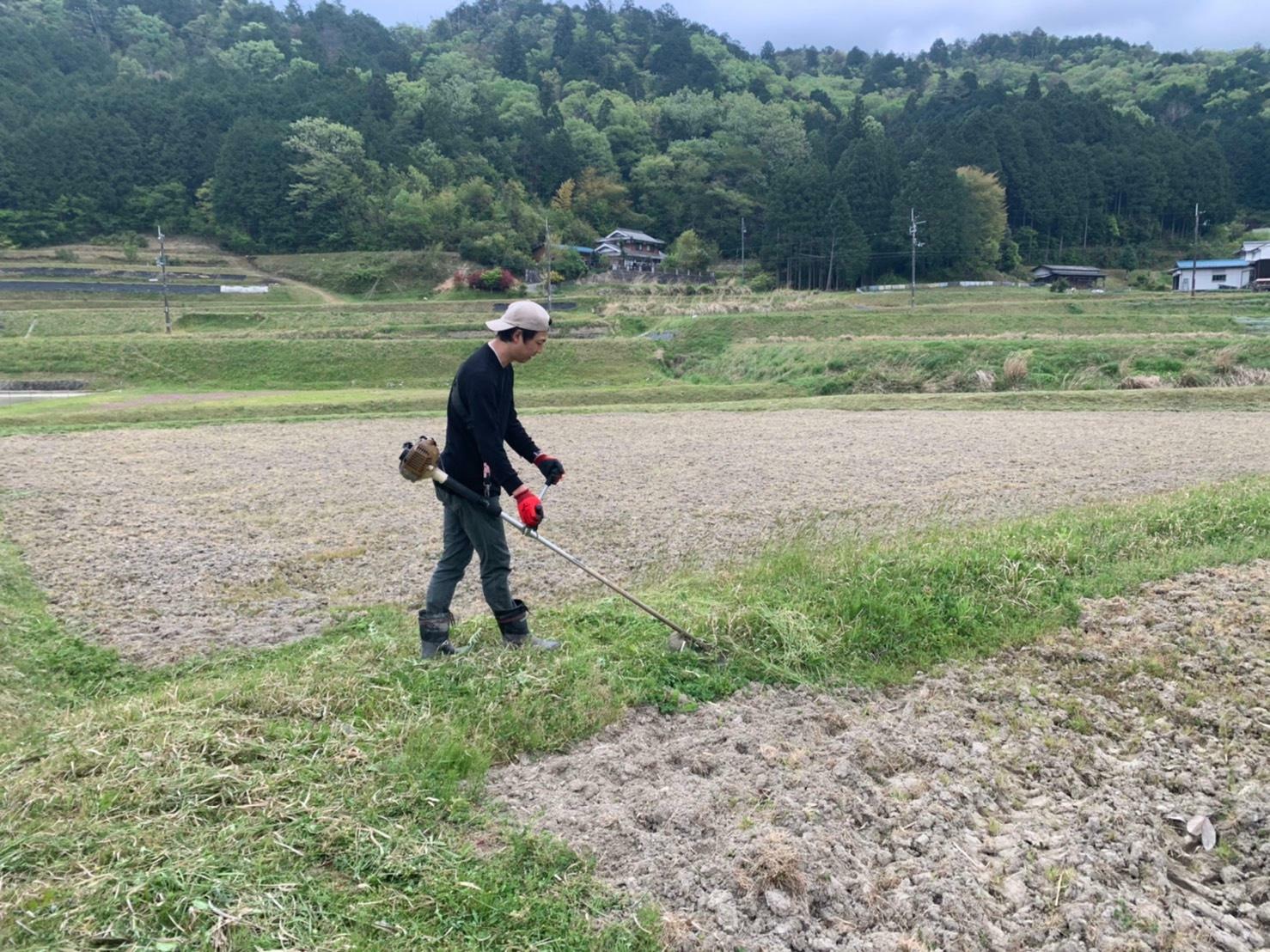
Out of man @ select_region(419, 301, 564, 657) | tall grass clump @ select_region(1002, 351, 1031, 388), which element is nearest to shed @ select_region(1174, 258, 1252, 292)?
tall grass clump @ select_region(1002, 351, 1031, 388)

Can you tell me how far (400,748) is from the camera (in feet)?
12.1

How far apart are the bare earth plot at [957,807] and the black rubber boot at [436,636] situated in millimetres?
1230

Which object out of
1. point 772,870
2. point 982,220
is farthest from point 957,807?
point 982,220

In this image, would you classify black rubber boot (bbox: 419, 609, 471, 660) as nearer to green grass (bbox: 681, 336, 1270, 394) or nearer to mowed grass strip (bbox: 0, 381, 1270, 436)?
mowed grass strip (bbox: 0, 381, 1270, 436)

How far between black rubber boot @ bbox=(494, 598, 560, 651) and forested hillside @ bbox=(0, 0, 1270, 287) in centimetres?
5977

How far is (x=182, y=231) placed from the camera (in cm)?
7094

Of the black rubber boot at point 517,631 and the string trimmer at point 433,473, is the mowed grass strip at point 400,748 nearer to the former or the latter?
the black rubber boot at point 517,631

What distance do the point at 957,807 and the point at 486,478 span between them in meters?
3.10

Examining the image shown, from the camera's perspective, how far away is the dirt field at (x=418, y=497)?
693cm

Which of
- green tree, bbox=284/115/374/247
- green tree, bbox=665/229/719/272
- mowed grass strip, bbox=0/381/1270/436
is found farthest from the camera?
green tree, bbox=284/115/374/247

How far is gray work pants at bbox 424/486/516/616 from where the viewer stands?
482 cm

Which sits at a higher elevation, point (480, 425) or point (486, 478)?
point (480, 425)

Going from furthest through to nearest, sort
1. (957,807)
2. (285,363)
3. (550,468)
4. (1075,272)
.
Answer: (1075,272)
(285,363)
(550,468)
(957,807)

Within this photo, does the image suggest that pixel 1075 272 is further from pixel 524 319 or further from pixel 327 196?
pixel 524 319
